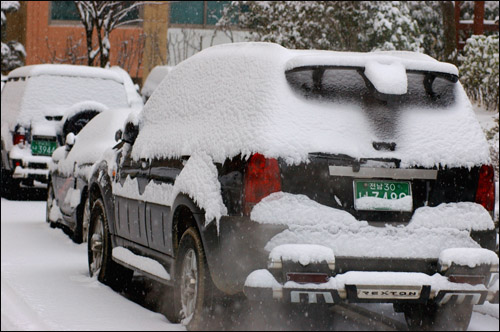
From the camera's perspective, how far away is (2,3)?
123ft

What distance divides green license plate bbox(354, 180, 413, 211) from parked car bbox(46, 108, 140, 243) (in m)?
5.23

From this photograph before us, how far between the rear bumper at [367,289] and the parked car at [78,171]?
5.26 meters

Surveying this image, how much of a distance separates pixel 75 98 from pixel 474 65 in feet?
24.5

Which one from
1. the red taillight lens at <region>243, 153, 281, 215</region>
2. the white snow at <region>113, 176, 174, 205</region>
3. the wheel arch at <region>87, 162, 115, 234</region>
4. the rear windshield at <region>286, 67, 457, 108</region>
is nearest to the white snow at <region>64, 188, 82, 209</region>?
the wheel arch at <region>87, 162, 115, 234</region>

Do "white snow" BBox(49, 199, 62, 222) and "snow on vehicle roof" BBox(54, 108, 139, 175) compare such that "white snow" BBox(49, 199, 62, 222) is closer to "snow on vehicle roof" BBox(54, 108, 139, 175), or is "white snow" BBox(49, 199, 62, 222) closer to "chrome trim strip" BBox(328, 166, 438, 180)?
"snow on vehicle roof" BBox(54, 108, 139, 175)

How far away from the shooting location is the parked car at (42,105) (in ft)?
54.7

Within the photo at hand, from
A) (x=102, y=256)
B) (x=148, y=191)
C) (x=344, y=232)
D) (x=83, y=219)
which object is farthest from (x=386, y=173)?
(x=83, y=219)

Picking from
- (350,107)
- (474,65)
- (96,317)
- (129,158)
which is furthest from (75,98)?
(350,107)

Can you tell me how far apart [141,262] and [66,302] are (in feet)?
2.24

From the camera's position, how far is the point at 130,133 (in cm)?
870

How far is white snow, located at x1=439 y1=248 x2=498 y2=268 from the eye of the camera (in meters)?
6.52

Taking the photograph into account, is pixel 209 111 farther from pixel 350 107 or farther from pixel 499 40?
pixel 499 40

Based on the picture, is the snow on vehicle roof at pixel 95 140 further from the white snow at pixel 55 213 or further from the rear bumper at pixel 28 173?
the rear bumper at pixel 28 173

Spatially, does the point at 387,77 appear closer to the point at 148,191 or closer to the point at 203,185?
the point at 203,185
